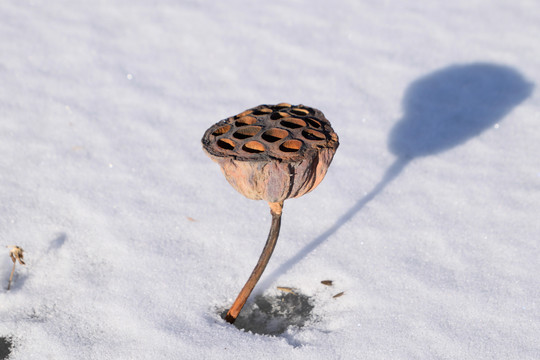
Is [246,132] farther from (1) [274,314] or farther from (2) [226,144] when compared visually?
(1) [274,314]

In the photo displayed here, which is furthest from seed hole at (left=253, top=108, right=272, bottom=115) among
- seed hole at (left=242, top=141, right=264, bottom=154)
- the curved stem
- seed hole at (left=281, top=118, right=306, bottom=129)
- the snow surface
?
the snow surface

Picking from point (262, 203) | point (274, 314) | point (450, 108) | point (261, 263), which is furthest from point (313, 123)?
point (450, 108)

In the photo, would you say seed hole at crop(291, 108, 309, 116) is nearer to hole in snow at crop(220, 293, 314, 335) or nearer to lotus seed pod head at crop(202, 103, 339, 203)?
lotus seed pod head at crop(202, 103, 339, 203)

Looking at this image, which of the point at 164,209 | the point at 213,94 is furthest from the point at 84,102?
the point at 164,209

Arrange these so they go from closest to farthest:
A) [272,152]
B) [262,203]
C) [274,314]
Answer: [272,152]
[274,314]
[262,203]

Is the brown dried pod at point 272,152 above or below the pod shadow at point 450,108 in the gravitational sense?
above

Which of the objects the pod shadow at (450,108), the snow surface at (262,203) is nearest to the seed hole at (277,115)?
the snow surface at (262,203)

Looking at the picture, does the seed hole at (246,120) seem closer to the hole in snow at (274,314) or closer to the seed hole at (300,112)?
the seed hole at (300,112)
